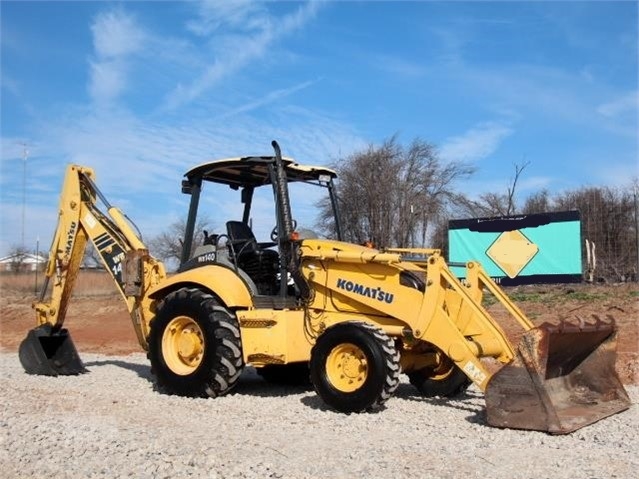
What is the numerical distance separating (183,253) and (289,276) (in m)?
2.02

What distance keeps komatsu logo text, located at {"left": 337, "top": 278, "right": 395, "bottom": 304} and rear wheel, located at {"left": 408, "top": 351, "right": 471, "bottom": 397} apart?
→ 0.99 metres

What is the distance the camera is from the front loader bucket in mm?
6203

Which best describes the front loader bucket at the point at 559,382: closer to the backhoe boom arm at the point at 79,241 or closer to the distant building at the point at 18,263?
the backhoe boom arm at the point at 79,241

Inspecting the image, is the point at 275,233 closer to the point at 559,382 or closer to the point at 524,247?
the point at 559,382

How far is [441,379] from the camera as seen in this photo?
827 cm

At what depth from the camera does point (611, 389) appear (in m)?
7.41

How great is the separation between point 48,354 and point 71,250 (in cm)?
166

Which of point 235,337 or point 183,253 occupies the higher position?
point 183,253

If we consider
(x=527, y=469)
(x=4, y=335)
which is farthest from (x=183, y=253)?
(x=4, y=335)

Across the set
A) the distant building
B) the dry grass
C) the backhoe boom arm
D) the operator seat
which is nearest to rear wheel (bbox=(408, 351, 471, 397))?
the operator seat

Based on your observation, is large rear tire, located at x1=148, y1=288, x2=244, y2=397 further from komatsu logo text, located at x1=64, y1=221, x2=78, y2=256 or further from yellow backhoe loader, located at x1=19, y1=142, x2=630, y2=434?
komatsu logo text, located at x1=64, y1=221, x2=78, y2=256

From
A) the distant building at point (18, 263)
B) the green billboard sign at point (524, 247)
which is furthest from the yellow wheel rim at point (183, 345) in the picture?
the distant building at point (18, 263)

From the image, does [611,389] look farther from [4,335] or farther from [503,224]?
[4,335]

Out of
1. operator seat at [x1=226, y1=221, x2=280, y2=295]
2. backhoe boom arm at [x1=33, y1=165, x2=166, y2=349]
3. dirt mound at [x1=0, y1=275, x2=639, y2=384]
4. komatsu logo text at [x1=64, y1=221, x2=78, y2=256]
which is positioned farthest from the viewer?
dirt mound at [x1=0, y1=275, x2=639, y2=384]
